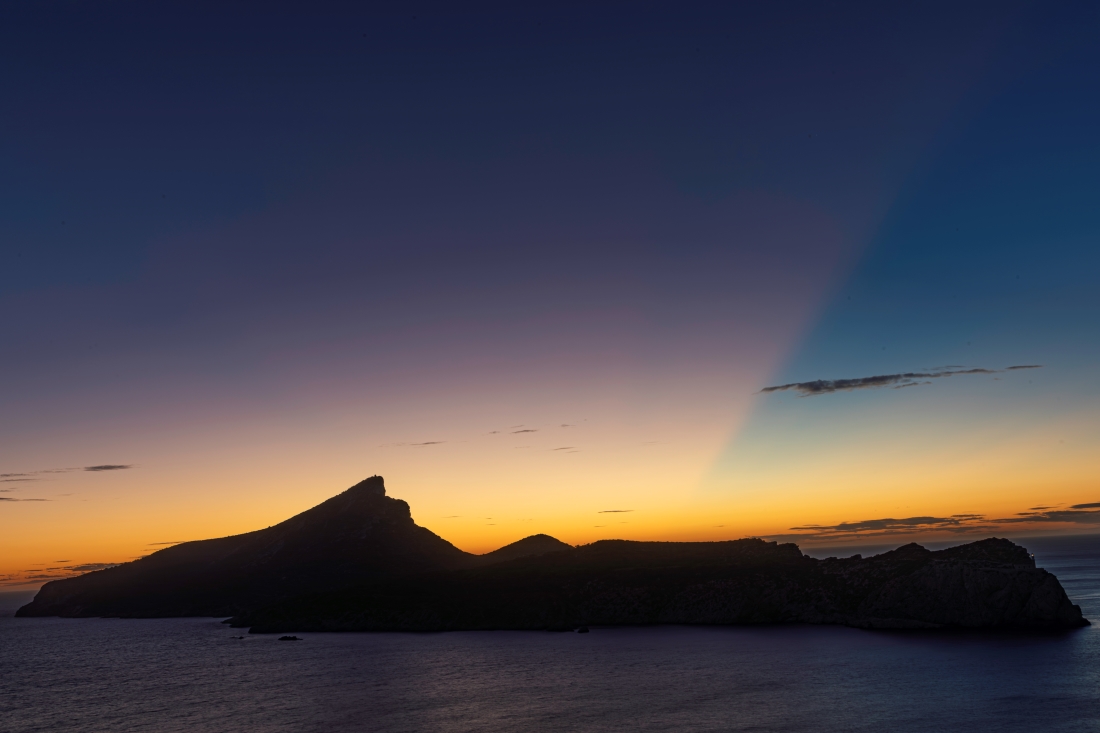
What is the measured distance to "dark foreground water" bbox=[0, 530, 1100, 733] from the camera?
3349 inches

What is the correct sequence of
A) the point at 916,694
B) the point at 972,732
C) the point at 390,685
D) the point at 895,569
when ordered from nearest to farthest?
1. the point at 972,732
2. the point at 916,694
3. the point at 390,685
4. the point at 895,569

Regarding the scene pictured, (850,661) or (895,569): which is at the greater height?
(895,569)

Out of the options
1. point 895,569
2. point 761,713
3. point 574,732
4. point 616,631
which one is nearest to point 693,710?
point 761,713

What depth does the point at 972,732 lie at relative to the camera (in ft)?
247

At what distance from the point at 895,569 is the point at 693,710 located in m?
112

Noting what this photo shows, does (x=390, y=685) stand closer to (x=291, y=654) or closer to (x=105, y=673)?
(x=291, y=654)

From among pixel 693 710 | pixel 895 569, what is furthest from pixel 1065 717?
pixel 895 569

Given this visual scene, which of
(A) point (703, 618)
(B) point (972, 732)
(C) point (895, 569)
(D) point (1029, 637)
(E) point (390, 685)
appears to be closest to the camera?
(B) point (972, 732)

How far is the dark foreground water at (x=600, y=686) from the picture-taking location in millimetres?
85062

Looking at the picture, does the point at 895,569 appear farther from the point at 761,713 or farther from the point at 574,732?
the point at 574,732

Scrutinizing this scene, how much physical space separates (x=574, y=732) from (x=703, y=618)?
122 meters

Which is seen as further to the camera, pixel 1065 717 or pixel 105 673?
pixel 105 673

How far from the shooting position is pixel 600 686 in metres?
108

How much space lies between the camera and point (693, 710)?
3497 inches
